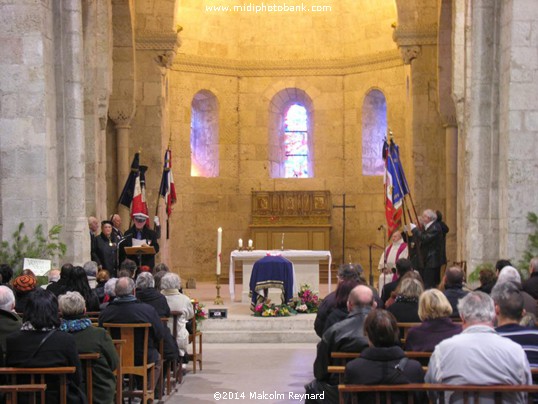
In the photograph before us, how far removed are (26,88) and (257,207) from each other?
36.2 ft

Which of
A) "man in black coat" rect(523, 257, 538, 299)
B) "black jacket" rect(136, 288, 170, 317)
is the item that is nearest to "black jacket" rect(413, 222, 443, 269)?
"man in black coat" rect(523, 257, 538, 299)

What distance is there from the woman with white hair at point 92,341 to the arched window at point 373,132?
55.2ft

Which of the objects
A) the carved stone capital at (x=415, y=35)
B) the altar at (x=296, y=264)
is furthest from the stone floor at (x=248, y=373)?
the carved stone capital at (x=415, y=35)

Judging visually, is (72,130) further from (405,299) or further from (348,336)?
(348,336)

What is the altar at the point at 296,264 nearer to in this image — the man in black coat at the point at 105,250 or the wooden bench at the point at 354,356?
the man in black coat at the point at 105,250

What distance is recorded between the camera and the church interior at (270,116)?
1248 cm

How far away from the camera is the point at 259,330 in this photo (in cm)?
1391

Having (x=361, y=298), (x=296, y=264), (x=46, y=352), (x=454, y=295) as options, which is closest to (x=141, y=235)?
(x=296, y=264)

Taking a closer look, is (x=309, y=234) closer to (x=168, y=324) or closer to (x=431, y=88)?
(x=431, y=88)

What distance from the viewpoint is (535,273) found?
9.60 meters

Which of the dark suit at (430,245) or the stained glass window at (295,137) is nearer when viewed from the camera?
the dark suit at (430,245)

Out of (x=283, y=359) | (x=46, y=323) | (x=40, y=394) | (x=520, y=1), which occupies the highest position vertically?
(x=520, y=1)

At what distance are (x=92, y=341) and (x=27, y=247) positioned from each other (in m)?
5.62

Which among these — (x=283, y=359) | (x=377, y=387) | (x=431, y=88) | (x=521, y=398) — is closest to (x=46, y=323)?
(x=377, y=387)
